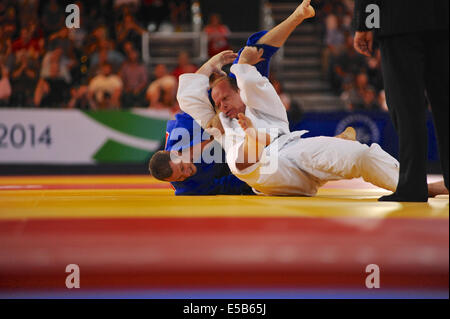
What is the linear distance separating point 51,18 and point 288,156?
21.5ft

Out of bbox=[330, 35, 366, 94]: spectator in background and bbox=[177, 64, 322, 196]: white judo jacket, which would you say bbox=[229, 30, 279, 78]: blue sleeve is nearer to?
bbox=[177, 64, 322, 196]: white judo jacket

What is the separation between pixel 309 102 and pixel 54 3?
4.55 m

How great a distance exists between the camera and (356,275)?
1613 millimetres

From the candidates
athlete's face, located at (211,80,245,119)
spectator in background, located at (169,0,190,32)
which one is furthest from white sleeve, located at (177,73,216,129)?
spectator in background, located at (169,0,190,32)

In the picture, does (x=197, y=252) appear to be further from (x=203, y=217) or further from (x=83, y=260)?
(x=83, y=260)

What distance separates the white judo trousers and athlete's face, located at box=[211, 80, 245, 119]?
1.5 inches

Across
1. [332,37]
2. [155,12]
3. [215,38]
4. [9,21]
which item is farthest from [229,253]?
[155,12]

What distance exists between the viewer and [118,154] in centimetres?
718

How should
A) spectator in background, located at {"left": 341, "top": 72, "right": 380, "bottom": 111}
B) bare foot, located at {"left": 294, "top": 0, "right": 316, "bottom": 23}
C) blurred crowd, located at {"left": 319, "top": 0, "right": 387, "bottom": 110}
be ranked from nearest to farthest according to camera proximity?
bare foot, located at {"left": 294, "top": 0, "right": 316, "bottom": 23}, spectator in background, located at {"left": 341, "top": 72, "right": 380, "bottom": 111}, blurred crowd, located at {"left": 319, "top": 0, "right": 387, "bottom": 110}

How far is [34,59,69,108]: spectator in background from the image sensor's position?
23.5 feet

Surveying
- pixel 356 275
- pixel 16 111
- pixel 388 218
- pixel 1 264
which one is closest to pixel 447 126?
pixel 388 218

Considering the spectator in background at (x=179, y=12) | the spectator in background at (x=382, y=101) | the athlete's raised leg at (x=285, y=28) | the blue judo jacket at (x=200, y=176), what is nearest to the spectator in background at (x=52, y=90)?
the spectator in background at (x=179, y=12)

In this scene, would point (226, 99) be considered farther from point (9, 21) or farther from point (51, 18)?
point (51, 18)

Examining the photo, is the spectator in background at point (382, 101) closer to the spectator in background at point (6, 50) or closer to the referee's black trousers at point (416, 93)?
the spectator in background at point (6, 50)
